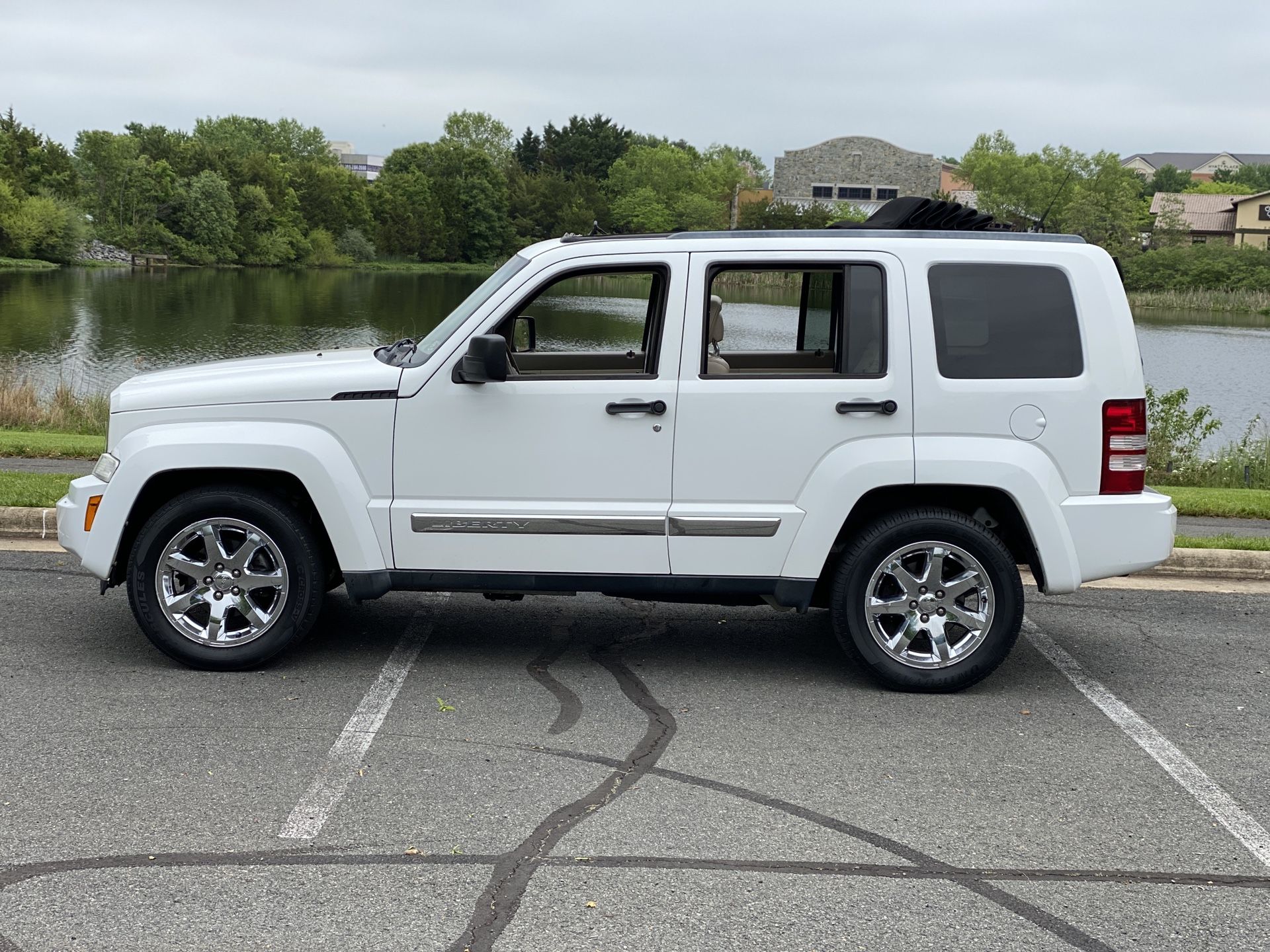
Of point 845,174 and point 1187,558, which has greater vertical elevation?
point 845,174

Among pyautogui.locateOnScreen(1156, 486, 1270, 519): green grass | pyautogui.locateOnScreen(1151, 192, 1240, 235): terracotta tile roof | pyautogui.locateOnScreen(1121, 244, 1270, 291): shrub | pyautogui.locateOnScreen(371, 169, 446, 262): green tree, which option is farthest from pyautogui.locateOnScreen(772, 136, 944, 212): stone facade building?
pyautogui.locateOnScreen(1156, 486, 1270, 519): green grass

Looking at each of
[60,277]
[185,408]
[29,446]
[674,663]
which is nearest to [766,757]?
[674,663]

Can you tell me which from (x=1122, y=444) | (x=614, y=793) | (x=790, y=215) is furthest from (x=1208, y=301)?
(x=614, y=793)

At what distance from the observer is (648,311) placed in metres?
6.13

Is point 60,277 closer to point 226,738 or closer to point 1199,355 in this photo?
point 1199,355

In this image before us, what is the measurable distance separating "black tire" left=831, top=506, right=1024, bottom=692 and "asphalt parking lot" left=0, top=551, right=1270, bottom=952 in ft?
0.50

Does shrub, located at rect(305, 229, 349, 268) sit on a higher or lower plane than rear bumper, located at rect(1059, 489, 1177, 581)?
higher

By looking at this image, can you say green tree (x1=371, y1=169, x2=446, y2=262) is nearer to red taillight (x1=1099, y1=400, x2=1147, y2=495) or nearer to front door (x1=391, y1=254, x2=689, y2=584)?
front door (x1=391, y1=254, x2=689, y2=584)

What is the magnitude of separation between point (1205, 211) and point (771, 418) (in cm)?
13476

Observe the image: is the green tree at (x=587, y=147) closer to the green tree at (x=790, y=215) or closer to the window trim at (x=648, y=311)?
the green tree at (x=790, y=215)

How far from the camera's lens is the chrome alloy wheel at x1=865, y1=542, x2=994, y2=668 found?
6.00 metres

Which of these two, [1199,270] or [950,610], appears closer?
[950,610]

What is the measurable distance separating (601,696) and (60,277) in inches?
2957

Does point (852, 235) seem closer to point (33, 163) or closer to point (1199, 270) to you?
point (1199, 270)
